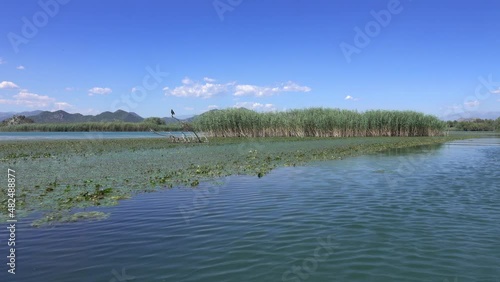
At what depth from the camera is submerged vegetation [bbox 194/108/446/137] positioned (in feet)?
205

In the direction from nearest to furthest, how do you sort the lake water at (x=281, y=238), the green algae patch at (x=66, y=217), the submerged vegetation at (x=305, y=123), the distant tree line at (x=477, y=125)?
the lake water at (x=281, y=238), the green algae patch at (x=66, y=217), the submerged vegetation at (x=305, y=123), the distant tree line at (x=477, y=125)

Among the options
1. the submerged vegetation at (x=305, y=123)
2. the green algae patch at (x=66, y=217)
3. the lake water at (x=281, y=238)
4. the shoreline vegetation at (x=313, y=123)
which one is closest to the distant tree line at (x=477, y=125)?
the shoreline vegetation at (x=313, y=123)

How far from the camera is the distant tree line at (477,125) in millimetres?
121488

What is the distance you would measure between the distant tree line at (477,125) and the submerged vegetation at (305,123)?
224 ft

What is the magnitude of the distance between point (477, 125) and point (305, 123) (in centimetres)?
9685

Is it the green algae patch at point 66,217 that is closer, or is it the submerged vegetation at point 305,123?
the green algae patch at point 66,217

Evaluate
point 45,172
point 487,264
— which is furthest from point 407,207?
point 45,172

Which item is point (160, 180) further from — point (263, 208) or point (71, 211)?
point (263, 208)

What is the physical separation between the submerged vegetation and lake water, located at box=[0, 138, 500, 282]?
47.4m

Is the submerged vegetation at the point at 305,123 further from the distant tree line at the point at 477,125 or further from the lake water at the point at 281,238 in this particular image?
the distant tree line at the point at 477,125

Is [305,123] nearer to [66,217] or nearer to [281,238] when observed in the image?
[66,217]

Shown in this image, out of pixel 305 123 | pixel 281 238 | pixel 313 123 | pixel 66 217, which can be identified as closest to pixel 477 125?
pixel 313 123

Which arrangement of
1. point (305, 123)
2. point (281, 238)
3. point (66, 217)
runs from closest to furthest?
point (281, 238) < point (66, 217) < point (305, 123)

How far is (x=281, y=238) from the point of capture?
8742 millimetres
